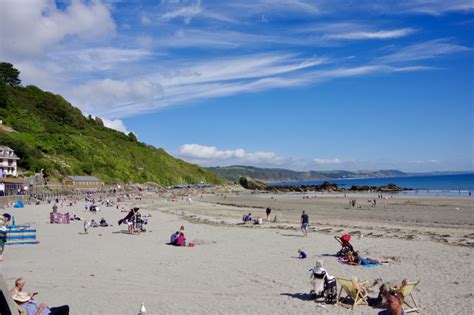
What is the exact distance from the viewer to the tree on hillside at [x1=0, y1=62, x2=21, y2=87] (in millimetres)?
106463

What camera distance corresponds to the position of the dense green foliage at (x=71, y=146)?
233 ft

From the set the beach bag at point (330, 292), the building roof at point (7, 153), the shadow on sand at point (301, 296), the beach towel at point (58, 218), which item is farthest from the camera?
the building roof at point (7, 153)

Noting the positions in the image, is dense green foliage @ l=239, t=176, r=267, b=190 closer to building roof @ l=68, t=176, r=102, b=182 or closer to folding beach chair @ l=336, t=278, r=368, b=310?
building roof @ l=68, t=176, r=102, b=182

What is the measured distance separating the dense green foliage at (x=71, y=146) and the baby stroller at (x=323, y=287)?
63.0 meters

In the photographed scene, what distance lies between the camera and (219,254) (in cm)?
1591

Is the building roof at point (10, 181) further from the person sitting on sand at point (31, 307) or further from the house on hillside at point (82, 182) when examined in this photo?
the person sitting on sand at point (31, 307)

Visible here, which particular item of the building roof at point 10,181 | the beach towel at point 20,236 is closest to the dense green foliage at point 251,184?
the building roof at point 10,181

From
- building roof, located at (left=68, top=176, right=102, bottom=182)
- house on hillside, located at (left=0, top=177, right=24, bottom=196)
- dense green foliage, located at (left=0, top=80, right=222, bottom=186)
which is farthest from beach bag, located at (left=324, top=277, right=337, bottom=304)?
building roof, located at (left=68, top=176, right=102, bottom=182)

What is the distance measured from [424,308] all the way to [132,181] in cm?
8347

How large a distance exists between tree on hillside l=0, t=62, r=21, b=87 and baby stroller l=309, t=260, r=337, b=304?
11418cm

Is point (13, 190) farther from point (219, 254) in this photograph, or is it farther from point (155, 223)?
point (219, 254)

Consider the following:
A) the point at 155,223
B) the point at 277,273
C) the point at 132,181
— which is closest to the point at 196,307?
the point at 277,273

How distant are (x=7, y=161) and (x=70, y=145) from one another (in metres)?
22.4

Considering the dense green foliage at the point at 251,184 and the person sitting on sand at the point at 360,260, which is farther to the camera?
the dense green foliage at the point at 251,184
